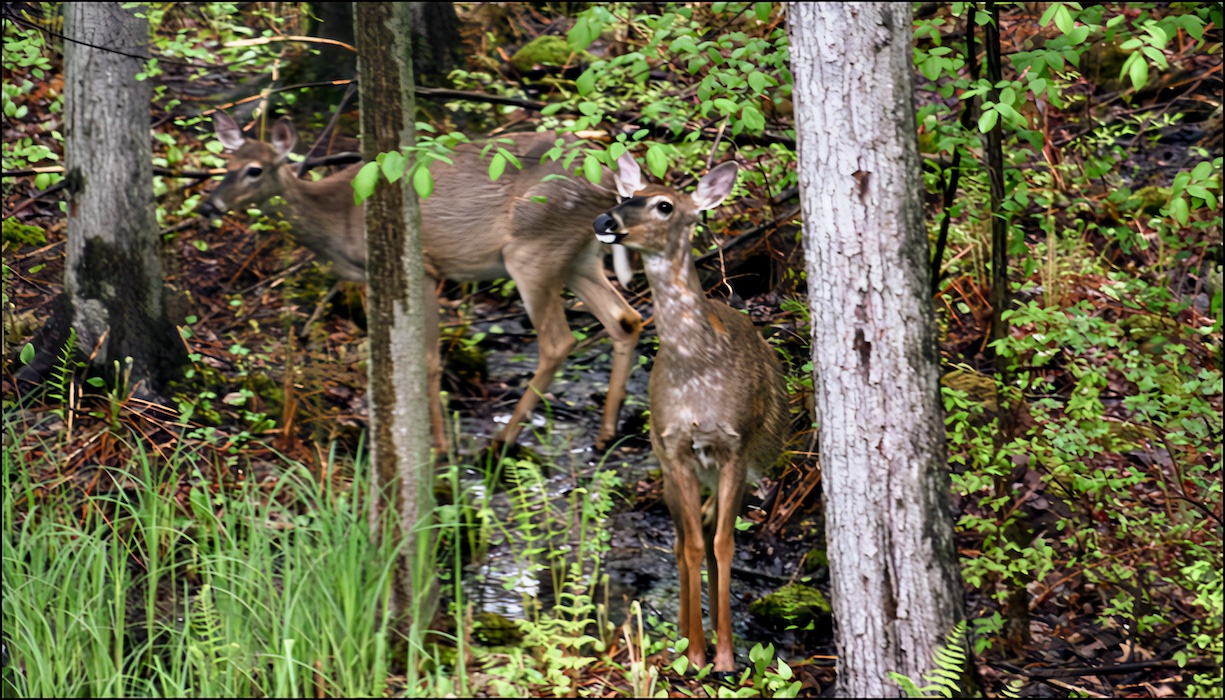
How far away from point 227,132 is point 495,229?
178cm

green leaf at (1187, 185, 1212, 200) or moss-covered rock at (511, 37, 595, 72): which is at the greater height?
moss-covered rock at (511, 37, 595, 72)

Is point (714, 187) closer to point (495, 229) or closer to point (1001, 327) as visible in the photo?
point (1001, 327)

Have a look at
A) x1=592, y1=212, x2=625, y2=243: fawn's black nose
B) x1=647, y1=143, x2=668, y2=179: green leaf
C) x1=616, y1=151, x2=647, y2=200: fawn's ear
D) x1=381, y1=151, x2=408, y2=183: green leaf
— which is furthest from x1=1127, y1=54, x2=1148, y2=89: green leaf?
x1=381, y1=151, x2=408, y2=183: green leaf

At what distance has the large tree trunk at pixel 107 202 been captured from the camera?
638 centimetres

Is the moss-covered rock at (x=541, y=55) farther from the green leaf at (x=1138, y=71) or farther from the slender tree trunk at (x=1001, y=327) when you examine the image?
the green leaf at (x=1138, y=71)

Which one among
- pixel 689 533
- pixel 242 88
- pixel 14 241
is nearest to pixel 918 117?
pixel 689 533

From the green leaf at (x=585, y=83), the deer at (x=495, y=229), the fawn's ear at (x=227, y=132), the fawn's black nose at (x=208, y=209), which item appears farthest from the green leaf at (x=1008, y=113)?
the fawn's ear at (x=227, y=132)

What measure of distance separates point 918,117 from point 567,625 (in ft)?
8.52

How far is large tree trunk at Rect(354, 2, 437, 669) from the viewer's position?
4.82 metres

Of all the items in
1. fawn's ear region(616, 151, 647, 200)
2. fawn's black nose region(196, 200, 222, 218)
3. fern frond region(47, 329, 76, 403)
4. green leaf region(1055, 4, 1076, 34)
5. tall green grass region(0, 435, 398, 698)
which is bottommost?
tall green grass region(0, 435, 398, 698)

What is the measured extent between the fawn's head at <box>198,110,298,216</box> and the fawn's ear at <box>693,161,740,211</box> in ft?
11.1

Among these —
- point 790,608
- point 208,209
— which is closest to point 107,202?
point 208,209

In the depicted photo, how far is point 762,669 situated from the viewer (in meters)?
4.62

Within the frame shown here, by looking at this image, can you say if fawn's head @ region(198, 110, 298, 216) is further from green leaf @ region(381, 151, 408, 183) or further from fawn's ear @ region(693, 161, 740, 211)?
green leaf @ region(381, 151, 408, 183)
